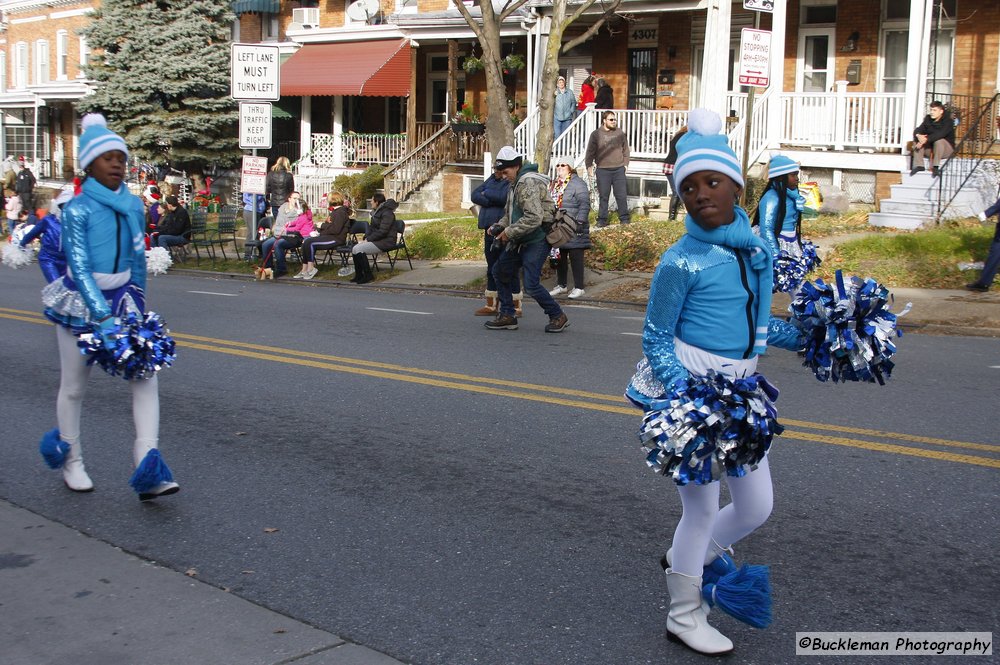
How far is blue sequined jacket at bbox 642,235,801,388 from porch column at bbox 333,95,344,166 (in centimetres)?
2849

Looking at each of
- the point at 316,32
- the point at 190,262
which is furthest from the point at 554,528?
the point at 316,32

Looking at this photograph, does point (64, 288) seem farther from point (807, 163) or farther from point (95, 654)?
point (807, 163)

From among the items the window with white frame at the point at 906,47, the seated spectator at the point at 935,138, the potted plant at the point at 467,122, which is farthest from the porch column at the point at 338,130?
the seated spectator at the point at 935,138

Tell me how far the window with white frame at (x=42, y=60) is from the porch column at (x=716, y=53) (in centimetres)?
3510

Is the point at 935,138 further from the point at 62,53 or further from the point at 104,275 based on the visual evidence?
the point at 62,53

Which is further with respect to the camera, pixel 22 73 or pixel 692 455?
pixel 22 73

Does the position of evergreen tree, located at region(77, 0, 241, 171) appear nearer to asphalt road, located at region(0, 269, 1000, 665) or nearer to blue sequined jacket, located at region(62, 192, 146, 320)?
asphalt road, located at region(0, 269, 1000, 665)

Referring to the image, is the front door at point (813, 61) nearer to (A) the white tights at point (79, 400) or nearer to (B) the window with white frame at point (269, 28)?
(B) the window with white frame at point (269, 28)

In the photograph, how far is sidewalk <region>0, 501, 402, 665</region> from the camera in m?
4.10

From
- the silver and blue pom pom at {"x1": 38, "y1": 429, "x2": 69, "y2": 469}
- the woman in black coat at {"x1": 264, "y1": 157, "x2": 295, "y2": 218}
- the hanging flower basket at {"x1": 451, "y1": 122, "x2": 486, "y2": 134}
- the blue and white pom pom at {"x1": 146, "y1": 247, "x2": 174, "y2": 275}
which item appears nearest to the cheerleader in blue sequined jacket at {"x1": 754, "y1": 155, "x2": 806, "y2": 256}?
the blue and white pom pom at {"x1": 146, "y1": 247, "x2": 174, "y2": 275}

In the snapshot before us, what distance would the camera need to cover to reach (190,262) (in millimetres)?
22531

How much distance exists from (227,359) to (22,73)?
1805 inches

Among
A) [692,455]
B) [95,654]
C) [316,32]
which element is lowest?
[95,654]

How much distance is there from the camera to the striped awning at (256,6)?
35.7 metres
